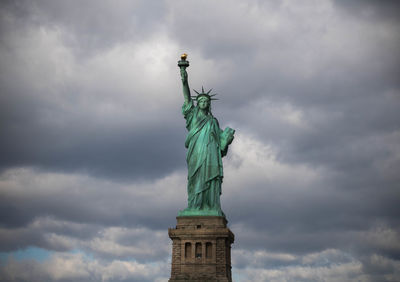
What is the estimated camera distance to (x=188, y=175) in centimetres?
4281

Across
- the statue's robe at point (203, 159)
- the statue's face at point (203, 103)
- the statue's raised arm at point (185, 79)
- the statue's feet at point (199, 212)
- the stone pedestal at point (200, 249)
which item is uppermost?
the statue's raised arm at point (185, 79)

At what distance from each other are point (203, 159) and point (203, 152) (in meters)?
0.52

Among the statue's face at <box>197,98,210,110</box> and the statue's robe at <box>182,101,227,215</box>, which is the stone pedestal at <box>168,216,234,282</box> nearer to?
the statue's robe at <box>182,101,227,215</box>

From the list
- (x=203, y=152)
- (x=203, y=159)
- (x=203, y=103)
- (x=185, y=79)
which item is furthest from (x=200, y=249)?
(x=185, y=79)

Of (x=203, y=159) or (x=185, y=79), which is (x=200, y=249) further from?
(x=185, y=79)

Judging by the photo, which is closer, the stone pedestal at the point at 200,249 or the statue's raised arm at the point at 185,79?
the stone pedestal at the point at 200,249

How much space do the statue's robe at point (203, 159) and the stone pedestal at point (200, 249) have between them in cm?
119

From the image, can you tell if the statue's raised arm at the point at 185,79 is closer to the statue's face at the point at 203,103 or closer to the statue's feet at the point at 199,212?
the statue's face at the point at 203,103

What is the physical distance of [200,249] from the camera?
40.2 m

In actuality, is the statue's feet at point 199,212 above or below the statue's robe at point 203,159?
below

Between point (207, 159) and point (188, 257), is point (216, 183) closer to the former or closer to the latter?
point (207, 159)

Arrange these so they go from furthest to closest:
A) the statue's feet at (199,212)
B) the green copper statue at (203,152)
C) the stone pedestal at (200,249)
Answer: the green copper statue at (203,152) → the statue's feet at (199,212) → the stone pedestal at (200,249)

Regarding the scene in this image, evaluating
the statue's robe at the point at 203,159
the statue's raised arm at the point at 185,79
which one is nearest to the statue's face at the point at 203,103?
the statue's robe at the point at 203,159

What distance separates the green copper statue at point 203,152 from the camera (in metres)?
41.9
